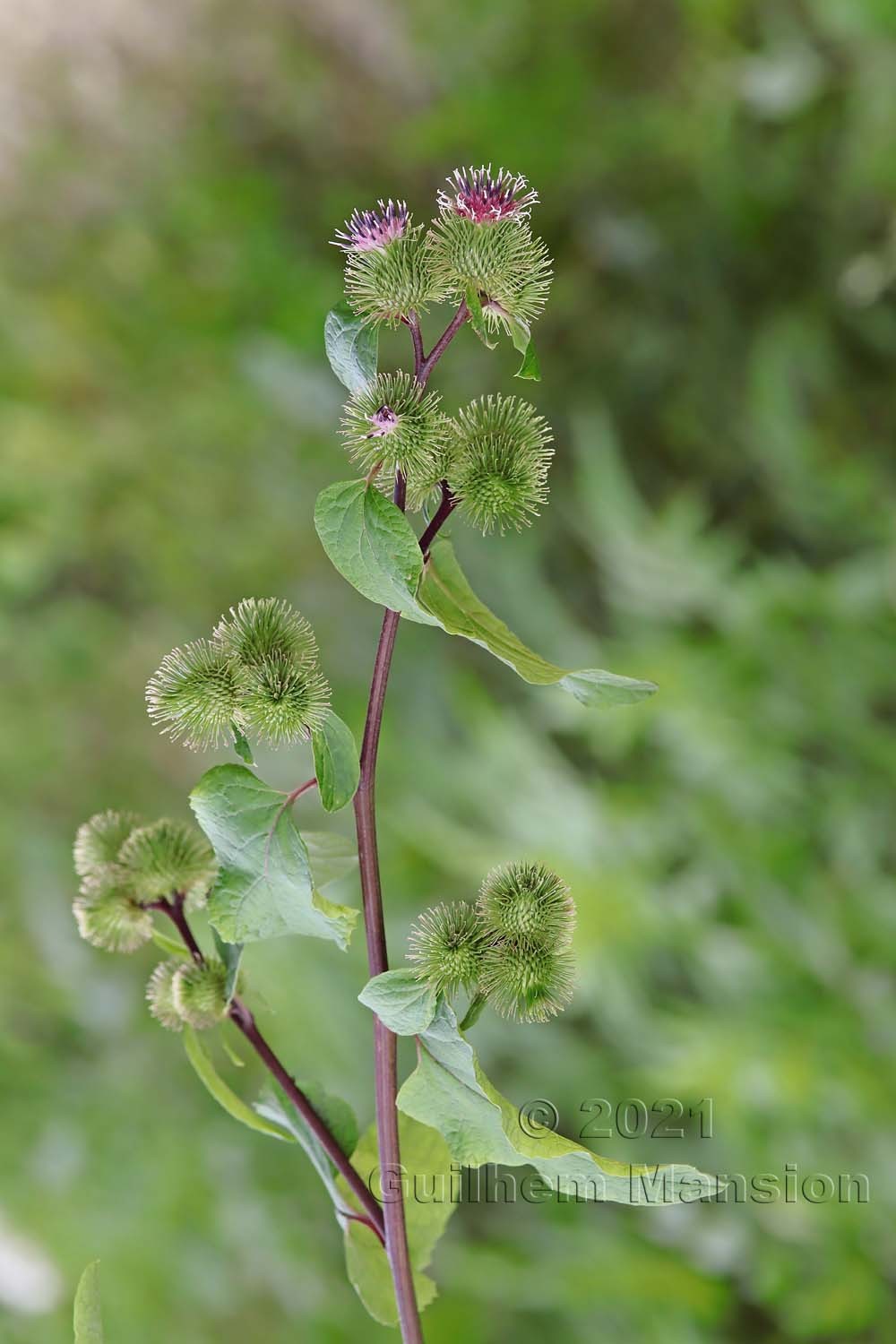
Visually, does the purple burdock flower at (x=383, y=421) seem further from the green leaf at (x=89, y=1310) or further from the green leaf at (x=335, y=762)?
the green leaf at (x=89, y=1310)

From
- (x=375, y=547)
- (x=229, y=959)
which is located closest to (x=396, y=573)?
(x=375, y=547)

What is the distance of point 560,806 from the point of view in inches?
54.8

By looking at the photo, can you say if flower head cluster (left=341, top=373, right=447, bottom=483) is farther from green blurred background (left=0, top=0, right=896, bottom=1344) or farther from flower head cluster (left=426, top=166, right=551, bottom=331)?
green blurred background (left=0, top=0, right=896, bottom=1344)

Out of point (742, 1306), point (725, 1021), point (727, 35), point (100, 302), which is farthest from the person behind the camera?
point (100, 302)

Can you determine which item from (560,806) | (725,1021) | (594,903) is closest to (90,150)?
(560,806)

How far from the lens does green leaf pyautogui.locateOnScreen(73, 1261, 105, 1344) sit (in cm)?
27

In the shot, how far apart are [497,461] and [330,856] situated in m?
0.12

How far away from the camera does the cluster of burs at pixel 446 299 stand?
0.27m

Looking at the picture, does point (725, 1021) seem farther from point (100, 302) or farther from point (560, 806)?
point (100, 302)

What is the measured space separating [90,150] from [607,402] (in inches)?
34.2

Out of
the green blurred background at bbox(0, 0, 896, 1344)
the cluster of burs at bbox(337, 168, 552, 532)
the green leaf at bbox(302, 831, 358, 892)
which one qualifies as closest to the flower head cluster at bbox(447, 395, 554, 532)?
the cluster of burs at bbox(337, 168, 552, 532)

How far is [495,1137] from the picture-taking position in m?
0.28

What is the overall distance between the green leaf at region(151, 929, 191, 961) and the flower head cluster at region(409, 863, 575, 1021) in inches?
3.1

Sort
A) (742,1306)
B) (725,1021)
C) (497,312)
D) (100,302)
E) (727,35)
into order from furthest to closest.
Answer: (100,302), (727,35), (742,1306), (725,1021), (497,312)
